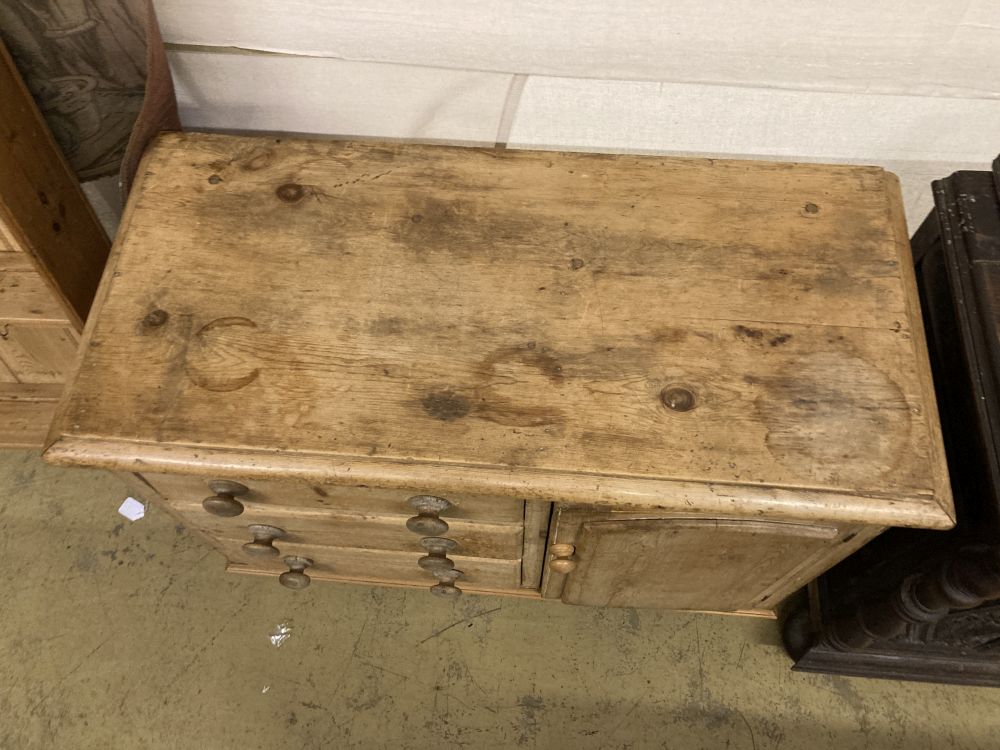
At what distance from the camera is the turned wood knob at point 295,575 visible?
3.88 ft

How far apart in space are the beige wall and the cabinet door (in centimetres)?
68

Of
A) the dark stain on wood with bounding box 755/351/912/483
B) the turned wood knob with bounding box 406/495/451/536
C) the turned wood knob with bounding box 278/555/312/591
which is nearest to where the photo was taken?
the dark stain on wood with bounding box 755/351/912/483

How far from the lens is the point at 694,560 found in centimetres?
101

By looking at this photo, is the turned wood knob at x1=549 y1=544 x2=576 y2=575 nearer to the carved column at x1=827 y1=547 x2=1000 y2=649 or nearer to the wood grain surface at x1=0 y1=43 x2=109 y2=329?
the carved column at x1=827 y1=547 x2=1000 y2=649

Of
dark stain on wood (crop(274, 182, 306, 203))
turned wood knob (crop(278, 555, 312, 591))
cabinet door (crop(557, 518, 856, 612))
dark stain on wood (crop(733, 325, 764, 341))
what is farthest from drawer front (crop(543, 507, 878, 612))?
dark stain on wood (crop(274, 182, 306, 203))

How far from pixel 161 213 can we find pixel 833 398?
923 millimetres

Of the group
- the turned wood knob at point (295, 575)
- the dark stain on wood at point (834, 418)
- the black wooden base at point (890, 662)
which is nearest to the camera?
the dark stain on wood at point (834, 418)

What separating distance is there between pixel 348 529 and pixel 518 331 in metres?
0.45

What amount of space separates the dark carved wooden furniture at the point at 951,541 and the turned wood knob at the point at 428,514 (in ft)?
2.32

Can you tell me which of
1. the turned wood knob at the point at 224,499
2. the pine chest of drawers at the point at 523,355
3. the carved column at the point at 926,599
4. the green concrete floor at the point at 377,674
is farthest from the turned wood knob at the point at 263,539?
the carved column at the point at 926,599

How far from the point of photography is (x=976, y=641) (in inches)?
49.1

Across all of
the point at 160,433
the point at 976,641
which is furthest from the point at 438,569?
the point at 976,641

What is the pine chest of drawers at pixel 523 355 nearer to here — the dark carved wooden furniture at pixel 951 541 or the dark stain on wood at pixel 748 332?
the dark stain on wood at pixel 748 332

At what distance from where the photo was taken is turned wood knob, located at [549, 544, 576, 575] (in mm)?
1001
